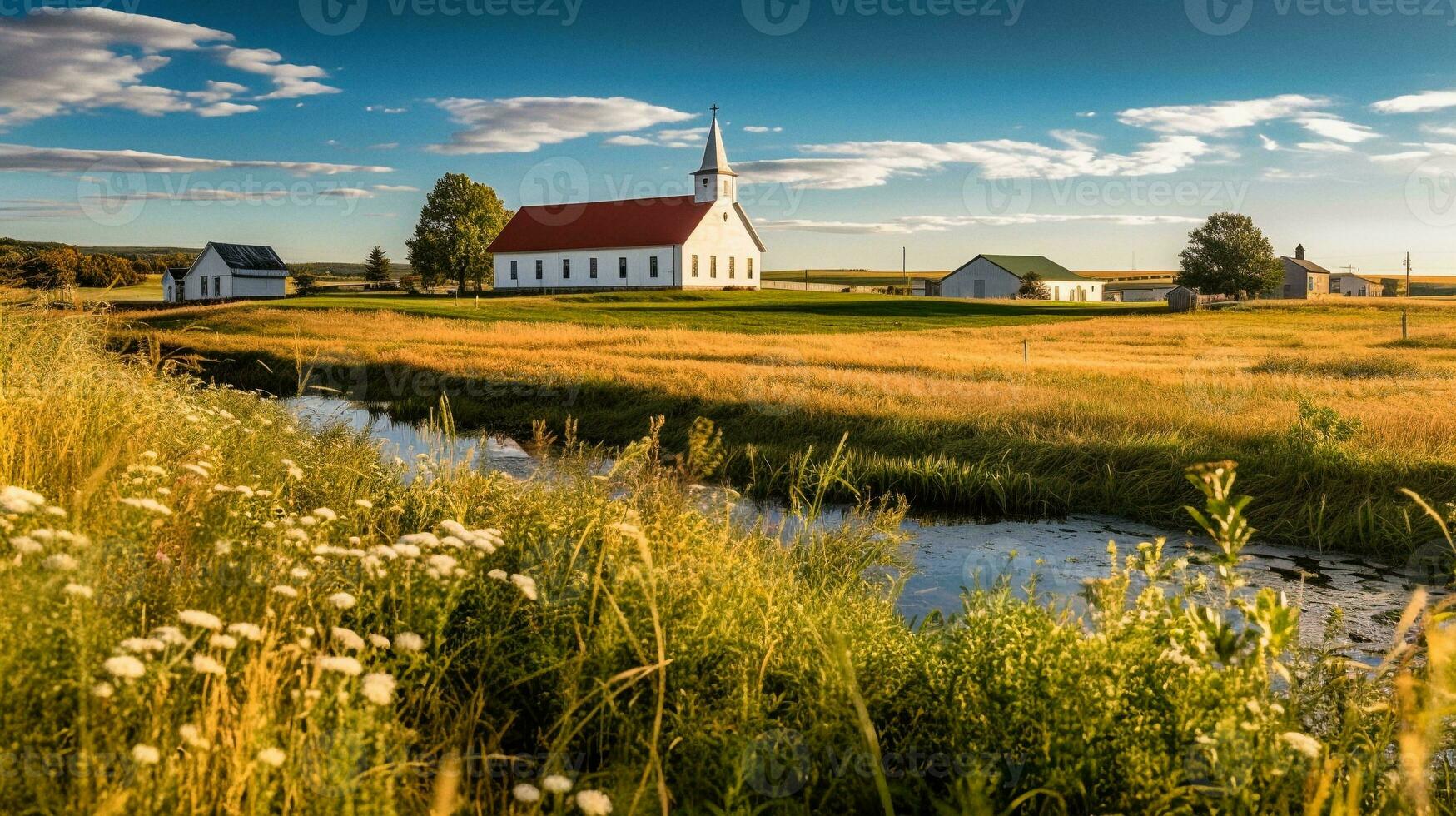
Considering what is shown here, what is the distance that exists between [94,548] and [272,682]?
93 centimetres

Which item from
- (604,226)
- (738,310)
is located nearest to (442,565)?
(738,310)

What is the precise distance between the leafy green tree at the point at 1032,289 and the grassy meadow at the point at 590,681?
9044 cm

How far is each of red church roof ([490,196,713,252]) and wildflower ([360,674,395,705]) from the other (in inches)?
2861

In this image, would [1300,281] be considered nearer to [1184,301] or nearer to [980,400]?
[1184,301]

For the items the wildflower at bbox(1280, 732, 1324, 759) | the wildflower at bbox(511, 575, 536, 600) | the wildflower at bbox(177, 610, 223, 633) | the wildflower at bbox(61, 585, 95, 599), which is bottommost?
the wildflower at bbox(1280, 732, 1324, 759)

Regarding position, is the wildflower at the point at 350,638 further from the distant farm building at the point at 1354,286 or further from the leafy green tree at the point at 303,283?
the distant farm building at the point at 1354,286

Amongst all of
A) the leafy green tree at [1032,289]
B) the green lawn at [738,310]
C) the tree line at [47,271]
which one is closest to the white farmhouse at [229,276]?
the green lawn at [738,310]

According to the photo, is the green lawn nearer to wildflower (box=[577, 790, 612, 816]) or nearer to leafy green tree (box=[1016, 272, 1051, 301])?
leafy green tree (box=[1016, 272, 1051, 301])

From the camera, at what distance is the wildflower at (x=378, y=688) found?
3.00 meters

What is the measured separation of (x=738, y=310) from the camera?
185 ft

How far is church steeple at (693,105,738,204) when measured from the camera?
78.8 m

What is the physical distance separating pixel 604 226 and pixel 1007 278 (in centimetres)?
4069

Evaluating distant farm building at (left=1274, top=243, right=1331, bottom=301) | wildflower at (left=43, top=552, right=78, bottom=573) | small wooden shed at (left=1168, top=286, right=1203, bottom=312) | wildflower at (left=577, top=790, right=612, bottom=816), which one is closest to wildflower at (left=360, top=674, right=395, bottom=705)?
wildflower at (left=577, top=790, right=612, bottom=816)

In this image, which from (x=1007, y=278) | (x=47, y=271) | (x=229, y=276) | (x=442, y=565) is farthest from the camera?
(x=1007, y=278)
